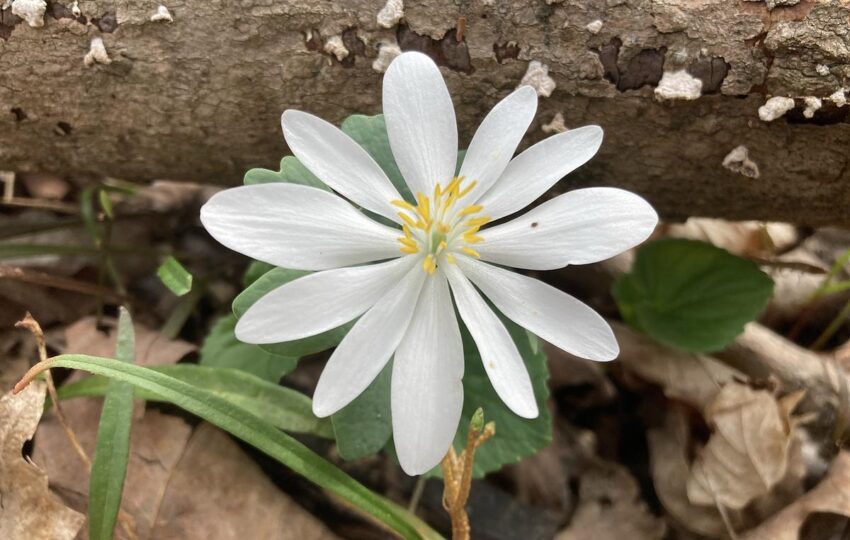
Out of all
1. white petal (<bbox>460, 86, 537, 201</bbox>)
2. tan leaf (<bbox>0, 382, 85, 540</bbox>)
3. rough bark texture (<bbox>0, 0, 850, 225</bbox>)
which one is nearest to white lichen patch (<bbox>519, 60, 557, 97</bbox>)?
rough bark texture (<bbox>0, 0, 850, 225</bbox>)

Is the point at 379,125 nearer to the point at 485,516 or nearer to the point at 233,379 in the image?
the point at 233,379

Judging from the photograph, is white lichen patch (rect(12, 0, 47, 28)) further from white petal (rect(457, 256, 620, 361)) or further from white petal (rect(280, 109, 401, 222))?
white petal (rect(457, 256, 620, 361))

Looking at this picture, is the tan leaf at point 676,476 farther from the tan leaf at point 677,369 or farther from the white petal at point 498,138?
the white petal at point 498,138

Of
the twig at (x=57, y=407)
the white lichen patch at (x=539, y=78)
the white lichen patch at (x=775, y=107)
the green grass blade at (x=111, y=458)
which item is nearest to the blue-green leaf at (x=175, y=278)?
the green grass blade at (x=111, y=458)

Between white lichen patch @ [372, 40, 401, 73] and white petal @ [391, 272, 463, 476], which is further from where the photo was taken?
white lichen patch @ [372, 40, 401, 73]

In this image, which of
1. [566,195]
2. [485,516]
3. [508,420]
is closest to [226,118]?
[566,195]

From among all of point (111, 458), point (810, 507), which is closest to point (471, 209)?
point (111, 458)
